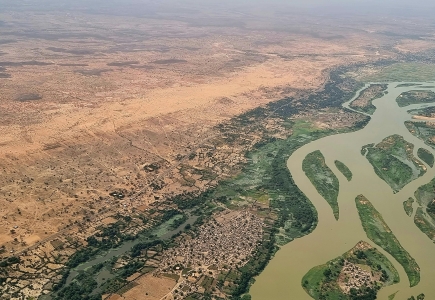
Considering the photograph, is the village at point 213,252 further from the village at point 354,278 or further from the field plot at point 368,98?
the field plot at point 368,98

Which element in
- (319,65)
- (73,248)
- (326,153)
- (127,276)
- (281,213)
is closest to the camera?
(127,276)

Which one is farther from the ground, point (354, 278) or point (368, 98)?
point (368, 98)

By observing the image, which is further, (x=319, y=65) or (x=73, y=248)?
(x=319, y=65)

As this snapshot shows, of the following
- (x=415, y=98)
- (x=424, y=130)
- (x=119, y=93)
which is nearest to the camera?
(x=424, y=130)

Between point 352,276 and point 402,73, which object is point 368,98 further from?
point 352,276

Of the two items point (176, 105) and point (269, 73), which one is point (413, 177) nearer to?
point (176, 105)

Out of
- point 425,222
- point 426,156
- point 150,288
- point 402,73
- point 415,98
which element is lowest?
point 150,288

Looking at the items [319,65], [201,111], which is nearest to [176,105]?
[201,111]

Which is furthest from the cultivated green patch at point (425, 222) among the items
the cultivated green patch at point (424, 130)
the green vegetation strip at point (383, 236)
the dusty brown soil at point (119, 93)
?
the dusty brown soil at point (119, 93)

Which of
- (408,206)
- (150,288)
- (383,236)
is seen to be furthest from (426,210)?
(150,288)
